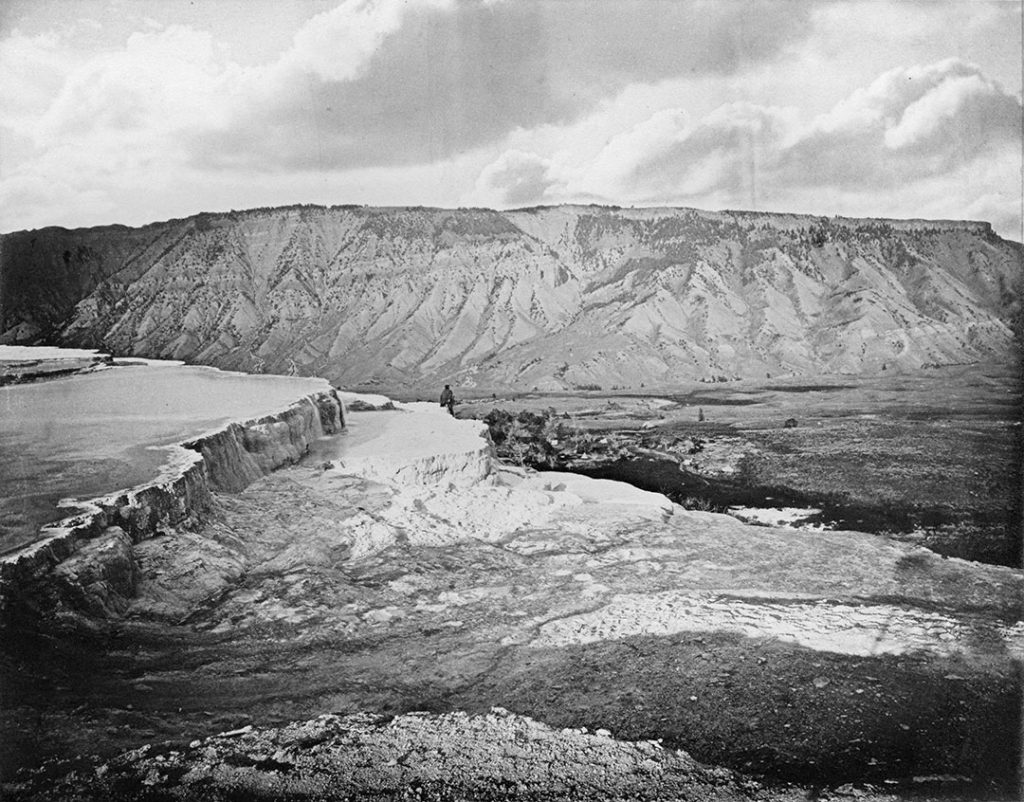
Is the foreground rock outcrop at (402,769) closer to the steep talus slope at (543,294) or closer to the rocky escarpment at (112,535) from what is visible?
the rocky escarpment at (112,535)

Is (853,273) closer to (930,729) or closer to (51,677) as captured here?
(930,729)

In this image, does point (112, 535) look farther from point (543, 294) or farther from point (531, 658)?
point (543, 294)

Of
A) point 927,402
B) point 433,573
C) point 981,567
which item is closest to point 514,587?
point 433,573

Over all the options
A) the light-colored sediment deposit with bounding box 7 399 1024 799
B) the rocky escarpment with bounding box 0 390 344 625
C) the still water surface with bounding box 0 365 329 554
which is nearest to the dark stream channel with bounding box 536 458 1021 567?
the light-colored sediment deposit with bounding box 7 399 1024 799

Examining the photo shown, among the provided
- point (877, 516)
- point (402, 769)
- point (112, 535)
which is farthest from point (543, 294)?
point (402, 769)

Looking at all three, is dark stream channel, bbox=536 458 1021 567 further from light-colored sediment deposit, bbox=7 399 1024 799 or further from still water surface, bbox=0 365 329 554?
still water surface, bbox=0 365 329 554

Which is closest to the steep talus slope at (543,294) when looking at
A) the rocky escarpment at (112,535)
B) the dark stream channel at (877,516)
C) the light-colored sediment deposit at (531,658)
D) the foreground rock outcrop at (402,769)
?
the dark stream channel at (877,516)
